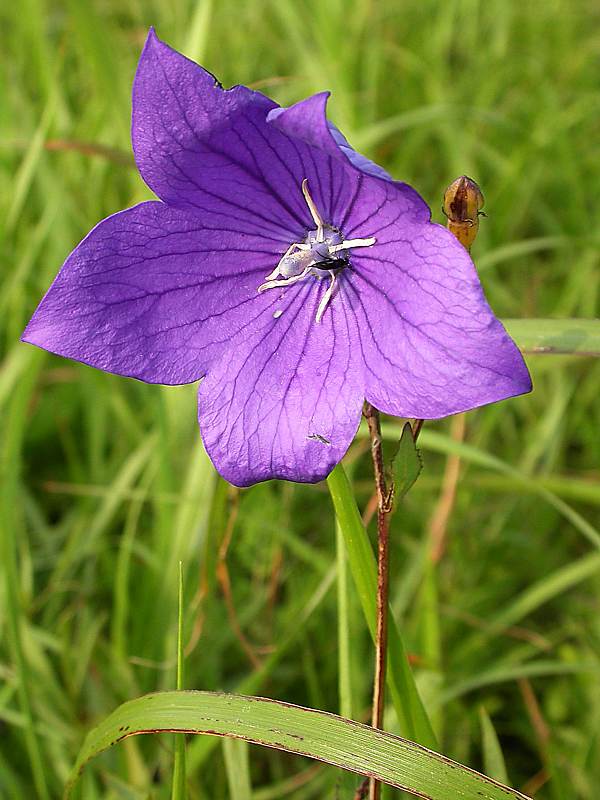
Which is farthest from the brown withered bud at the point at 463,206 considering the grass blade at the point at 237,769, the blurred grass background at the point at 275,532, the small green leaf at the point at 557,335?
the grass blade at the point at 237,769

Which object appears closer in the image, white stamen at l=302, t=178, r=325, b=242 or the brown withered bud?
the brown withered bud

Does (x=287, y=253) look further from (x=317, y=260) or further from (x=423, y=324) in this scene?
(x=423, y=324)

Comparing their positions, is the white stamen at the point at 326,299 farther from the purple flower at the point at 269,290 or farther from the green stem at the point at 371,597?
the green stem at the point at 371,597

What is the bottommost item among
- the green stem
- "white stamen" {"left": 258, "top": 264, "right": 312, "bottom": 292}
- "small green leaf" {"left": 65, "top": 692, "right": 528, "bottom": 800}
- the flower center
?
"small green leaf" {"left": 65, "top": 692, "right": 528, "bottom": 800}

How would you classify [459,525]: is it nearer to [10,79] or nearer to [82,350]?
[82,350]

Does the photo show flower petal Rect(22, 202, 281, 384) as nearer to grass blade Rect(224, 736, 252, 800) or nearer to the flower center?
the flower center

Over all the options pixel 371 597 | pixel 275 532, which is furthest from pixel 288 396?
pixel 275 532

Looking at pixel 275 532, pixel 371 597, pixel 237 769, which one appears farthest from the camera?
pixel 275 532

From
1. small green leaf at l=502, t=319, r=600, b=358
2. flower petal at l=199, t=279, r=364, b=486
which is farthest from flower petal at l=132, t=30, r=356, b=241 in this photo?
small green leaf at l=502, t=319, r=600, b=358
